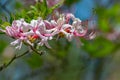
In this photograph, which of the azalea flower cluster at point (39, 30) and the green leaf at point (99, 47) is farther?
the green leaf at point (99, 47)

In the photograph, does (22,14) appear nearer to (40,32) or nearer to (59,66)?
(40,32)

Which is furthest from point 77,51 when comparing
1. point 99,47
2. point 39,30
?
point 39,30

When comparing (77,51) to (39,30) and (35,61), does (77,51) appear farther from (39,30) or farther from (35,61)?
(39,30)

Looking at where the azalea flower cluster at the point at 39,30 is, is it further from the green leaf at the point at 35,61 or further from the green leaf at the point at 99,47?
the green leaf at the point at 35,61

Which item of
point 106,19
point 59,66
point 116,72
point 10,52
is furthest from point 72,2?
point 116,72

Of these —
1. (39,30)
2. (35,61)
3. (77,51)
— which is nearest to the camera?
(39,30)

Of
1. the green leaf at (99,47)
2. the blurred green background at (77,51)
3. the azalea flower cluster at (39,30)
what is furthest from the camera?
the green leaf at (99,47)

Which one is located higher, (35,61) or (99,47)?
(99,47)

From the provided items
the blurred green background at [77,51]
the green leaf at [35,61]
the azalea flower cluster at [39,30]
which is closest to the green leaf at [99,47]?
the blurred green background at [77,51]
